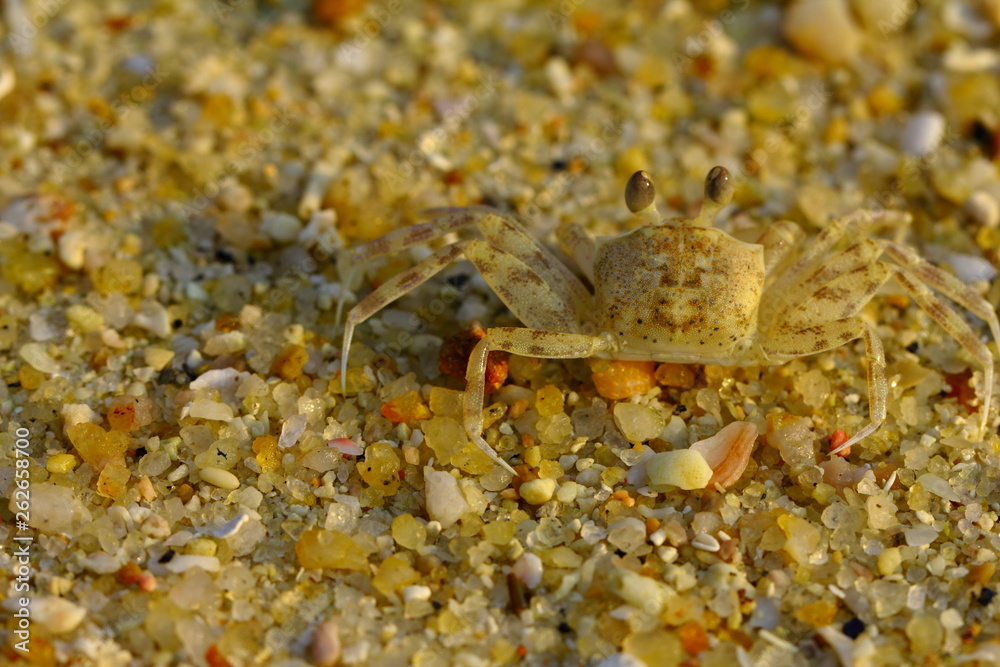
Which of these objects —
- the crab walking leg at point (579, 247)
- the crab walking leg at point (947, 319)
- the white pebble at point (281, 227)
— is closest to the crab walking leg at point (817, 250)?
the crab walking leg at point (947, 319)

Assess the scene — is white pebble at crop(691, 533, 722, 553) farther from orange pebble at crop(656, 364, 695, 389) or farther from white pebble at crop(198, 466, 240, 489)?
white pebble at crop(198, 466, 240, 489)

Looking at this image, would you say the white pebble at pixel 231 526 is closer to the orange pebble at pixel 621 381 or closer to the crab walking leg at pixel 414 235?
the crab walking leg at pixel 414 235

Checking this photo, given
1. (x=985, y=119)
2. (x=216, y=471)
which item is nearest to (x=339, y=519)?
(x=216, y=471)

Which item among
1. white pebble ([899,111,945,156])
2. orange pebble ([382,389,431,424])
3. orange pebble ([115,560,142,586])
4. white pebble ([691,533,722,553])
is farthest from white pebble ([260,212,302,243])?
white pebble ([899,111,945,156])

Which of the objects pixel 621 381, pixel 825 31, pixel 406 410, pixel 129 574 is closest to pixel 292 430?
pixel 406 410

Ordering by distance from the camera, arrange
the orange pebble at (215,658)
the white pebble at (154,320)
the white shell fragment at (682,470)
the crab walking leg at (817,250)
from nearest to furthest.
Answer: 1. the orange pebble at (215,658)
2. the white shell fragment at (682,470)
3. the crab walking leg at (817,250)
4. the white pebble at (154,320)

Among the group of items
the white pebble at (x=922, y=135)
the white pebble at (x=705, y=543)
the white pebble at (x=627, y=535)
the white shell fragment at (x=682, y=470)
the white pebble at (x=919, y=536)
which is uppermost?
the white pebble at (x=922, y=135)
